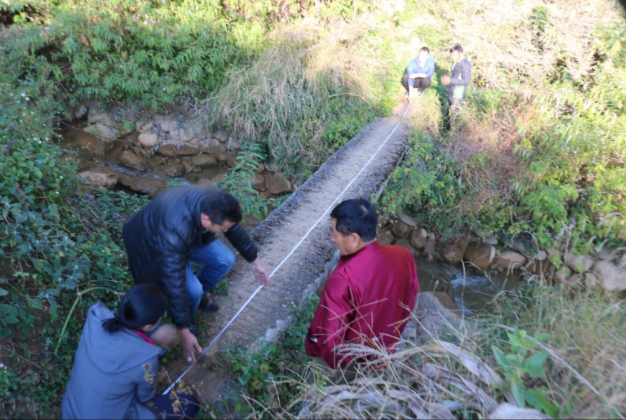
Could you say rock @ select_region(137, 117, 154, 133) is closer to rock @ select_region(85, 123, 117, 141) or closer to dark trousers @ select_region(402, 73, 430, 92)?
rock @ select_region(85, 123, 117, 141)

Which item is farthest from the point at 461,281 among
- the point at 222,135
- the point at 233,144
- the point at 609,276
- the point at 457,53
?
the point at 222,135

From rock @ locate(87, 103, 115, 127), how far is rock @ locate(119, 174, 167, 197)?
1.41m

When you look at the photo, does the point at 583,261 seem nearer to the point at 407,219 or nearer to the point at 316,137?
the point at 407,219

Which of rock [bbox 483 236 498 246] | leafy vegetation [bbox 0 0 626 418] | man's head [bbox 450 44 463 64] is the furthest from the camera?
man's head [bbox 450 44 463 64]

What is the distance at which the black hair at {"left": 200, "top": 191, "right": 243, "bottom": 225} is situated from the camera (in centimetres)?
232

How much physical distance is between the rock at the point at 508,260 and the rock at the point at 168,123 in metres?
6.62

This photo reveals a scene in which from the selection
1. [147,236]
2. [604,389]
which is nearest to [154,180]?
[147,236]

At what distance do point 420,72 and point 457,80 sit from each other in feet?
4.61

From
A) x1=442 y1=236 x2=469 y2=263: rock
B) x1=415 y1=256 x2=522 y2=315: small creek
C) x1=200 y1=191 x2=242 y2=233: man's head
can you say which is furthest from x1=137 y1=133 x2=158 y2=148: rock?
Answer: x1=200 y1=191 x2=242 y2=233: man's head

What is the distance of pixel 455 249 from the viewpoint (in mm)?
6141

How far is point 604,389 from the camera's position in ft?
5.83

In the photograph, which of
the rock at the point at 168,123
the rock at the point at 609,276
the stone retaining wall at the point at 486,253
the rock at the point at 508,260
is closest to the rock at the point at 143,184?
the rock at the point at 168,123

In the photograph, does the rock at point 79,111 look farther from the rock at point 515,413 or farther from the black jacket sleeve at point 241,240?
the rock at point 515,413

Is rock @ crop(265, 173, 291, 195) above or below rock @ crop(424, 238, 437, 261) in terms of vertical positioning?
above
